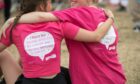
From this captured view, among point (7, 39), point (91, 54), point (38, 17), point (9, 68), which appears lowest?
point (9, 68)

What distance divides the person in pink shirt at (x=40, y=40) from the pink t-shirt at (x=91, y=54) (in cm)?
9

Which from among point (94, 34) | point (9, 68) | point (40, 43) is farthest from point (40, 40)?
point (9, 68)

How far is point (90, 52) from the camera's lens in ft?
10.8

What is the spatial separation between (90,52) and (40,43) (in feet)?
1.19

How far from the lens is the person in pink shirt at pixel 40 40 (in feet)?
10.3

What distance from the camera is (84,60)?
3299mm

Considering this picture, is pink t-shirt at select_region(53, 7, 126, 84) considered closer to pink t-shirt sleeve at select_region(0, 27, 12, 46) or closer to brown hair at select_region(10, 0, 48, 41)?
brown hair at select_region(10, 0, 48, 41)

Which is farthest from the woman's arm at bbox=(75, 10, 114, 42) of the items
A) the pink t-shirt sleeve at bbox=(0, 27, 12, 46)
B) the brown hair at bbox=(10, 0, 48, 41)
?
the pink t-shirt sleeve at bbox=(0, 27, 12, 46)

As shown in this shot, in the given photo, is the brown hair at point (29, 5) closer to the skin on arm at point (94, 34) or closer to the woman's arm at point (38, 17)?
the woman's arm at point (38, 17)

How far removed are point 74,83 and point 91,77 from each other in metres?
0.13

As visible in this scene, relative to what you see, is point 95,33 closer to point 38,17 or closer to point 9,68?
point 38,17

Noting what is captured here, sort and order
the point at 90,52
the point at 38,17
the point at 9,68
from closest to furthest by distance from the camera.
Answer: the point at 38,17 → the point at 90,52 → the point at 9,68

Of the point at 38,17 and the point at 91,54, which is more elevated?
the point at 38,17

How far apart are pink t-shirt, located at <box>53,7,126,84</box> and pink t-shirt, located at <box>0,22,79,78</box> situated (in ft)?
0.40
